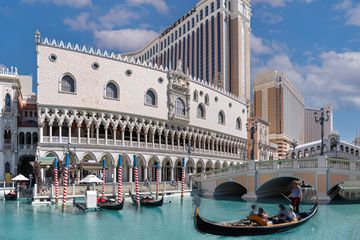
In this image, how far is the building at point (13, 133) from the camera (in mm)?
33906

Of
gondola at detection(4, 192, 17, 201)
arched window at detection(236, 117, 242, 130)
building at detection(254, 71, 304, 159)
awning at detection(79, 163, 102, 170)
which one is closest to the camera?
gondola at detection(4, 192, 17, 201)

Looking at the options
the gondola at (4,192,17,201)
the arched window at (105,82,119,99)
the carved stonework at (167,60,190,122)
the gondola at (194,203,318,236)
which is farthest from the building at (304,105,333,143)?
the gondola at (194,203,318,236)

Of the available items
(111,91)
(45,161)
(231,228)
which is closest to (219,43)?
(111,91)

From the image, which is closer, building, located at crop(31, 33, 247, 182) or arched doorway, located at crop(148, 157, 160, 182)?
building, located at crop(31, 33, 247, 182)

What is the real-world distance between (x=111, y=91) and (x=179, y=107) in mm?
8908

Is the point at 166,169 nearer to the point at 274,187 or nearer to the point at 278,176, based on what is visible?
the point at 274,187

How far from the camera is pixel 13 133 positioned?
113 feet

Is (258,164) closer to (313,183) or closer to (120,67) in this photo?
(313,183)

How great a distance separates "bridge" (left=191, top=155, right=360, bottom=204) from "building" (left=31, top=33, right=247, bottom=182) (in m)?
8.36

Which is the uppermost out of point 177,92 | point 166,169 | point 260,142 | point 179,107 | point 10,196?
point 177,92

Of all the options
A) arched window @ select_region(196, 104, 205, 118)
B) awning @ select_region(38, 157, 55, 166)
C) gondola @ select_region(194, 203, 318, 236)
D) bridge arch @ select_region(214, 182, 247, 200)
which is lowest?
bridge arch @ select_region(214, 182, 247, 200)

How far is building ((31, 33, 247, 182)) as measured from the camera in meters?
32.2

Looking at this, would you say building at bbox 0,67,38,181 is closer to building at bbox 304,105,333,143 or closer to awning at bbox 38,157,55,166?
awning at bbox 38,157,55,166

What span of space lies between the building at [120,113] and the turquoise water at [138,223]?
9869 millimetres
